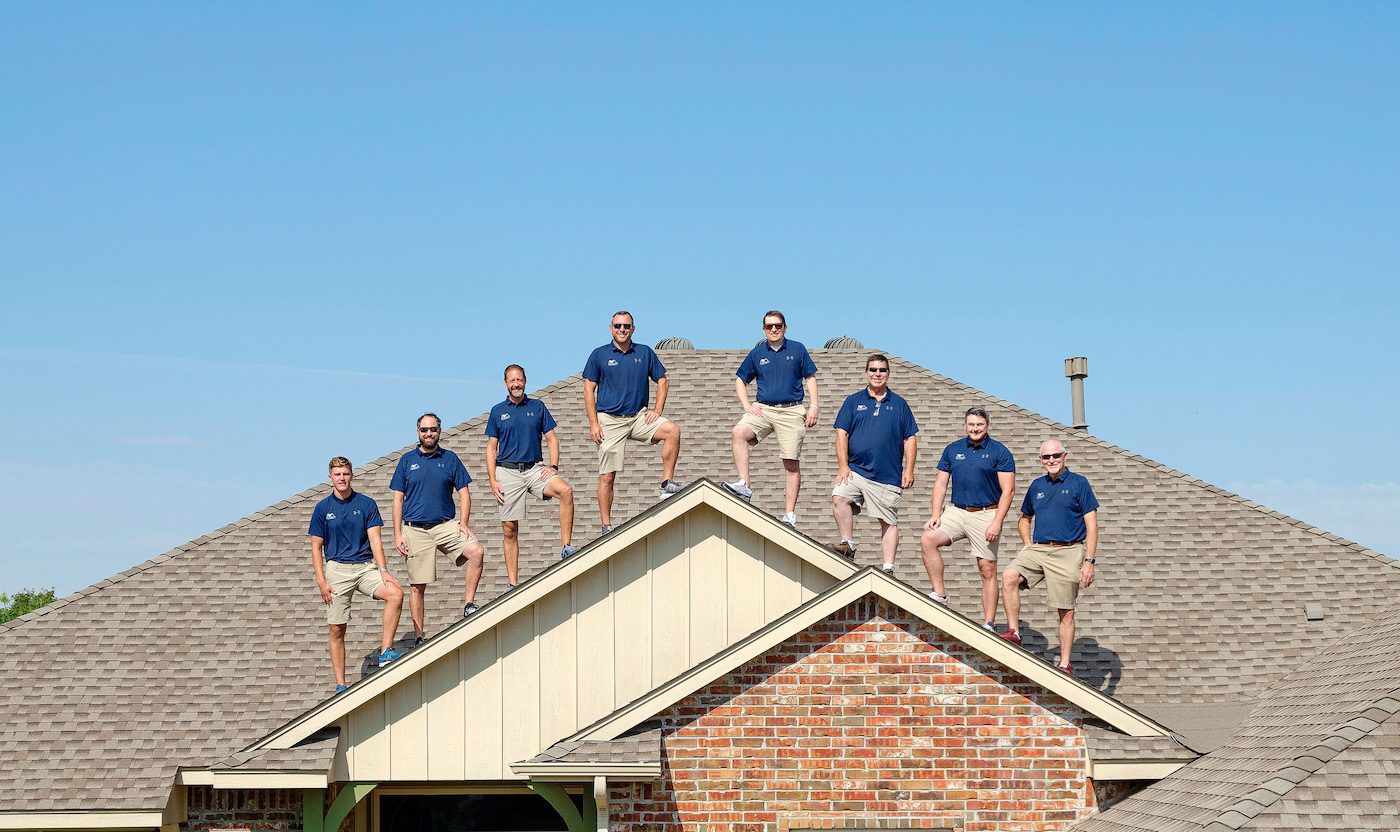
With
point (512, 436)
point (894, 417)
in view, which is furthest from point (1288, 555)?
point (512, 436)

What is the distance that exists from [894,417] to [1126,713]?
322 cm

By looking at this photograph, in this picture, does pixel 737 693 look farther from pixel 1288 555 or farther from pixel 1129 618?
pixel 1288 555

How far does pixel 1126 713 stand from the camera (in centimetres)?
1221

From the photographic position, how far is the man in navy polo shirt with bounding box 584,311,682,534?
46.1ft

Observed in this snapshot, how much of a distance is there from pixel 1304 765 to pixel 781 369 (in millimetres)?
5762

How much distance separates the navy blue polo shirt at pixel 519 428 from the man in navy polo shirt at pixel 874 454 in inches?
108

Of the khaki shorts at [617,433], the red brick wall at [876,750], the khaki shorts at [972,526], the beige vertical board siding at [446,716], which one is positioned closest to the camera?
the red brick wall at [876,750]

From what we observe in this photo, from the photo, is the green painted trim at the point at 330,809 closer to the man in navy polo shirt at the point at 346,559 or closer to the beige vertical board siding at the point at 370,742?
the beige vertical board siding at the point at 370,742

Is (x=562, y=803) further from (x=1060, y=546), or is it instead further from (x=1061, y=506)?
(x=1061, y=506)

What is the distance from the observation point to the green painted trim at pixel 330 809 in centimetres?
1343

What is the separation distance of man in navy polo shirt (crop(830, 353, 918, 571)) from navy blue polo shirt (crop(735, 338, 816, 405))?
0.63 metres

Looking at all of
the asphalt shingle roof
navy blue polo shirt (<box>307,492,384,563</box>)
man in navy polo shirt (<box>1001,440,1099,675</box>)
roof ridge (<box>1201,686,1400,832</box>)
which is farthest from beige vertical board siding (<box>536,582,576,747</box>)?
roof ridge (<box>1201,686,1400,832</box>)

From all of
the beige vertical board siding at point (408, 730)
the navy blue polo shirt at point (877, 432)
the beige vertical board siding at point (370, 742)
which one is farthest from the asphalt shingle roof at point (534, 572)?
the navy blue polo shirt at point (877, 432)

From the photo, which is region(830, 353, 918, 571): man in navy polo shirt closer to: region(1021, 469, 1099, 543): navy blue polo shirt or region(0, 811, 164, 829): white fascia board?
region(1021, 469, 1099, 543): navy blue polo shirt
